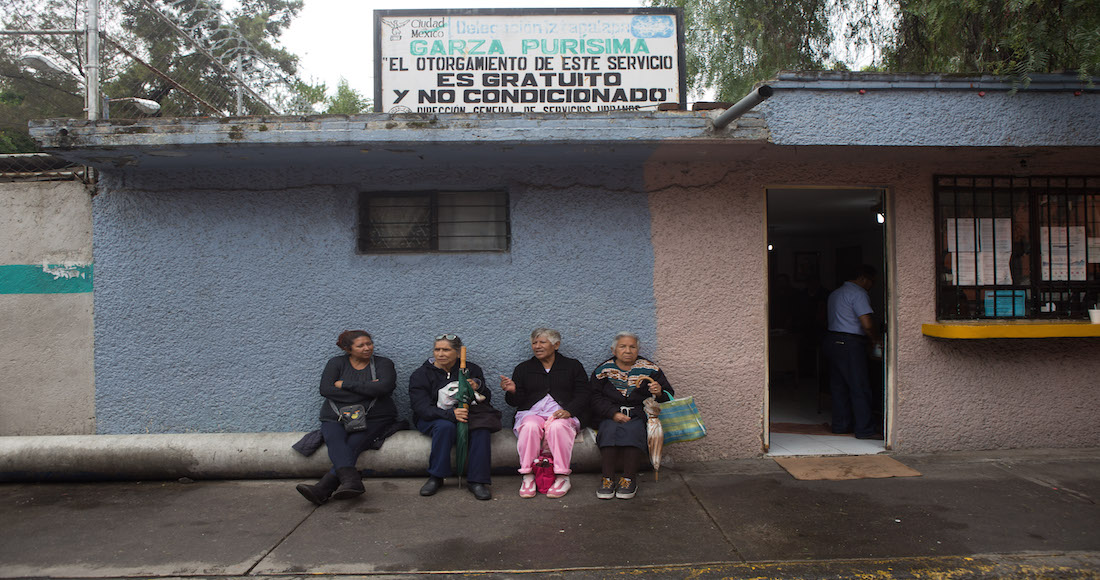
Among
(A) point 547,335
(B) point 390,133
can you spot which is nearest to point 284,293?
(B) point 390,133

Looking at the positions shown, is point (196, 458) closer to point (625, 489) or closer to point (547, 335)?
point (547, 335)

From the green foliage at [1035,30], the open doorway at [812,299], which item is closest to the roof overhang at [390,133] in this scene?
the open doorway at [812,299]

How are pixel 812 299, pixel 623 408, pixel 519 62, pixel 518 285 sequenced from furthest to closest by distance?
1. pixel 812 299
2. pixel 519 62
3. pixel 518 285
4. pixel 623 408

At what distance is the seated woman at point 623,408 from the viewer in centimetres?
459

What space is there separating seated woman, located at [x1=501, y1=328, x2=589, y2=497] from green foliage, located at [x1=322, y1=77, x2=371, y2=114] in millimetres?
24612

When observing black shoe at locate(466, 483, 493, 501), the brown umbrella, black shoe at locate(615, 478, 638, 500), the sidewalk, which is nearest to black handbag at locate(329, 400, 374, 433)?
the sidewalk

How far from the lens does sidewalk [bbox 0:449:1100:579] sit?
3.46 meters

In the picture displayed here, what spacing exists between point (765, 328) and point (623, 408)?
1465mm

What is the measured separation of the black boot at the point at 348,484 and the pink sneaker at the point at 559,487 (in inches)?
50.2

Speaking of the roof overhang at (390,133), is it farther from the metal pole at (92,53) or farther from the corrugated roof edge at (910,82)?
the metal pole at (92,53)

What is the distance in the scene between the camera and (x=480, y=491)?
4.57m

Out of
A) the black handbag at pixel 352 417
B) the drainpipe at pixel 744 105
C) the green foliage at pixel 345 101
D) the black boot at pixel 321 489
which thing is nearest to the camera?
the drainpipe at pixel 744 105

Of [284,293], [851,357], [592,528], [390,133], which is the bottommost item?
Answer: [592,528]

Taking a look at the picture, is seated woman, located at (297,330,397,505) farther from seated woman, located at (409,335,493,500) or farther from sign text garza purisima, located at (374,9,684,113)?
sign text garza purisima, located at (374,9,684,113)
